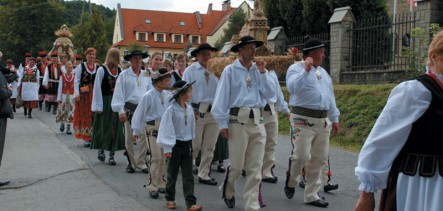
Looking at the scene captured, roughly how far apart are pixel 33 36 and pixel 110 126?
57593 millimetres

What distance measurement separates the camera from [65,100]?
15.9 meters

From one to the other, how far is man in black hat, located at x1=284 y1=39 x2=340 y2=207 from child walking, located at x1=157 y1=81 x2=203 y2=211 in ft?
4.61

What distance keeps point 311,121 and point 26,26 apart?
204 ft

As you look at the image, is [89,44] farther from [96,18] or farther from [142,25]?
[142,25]

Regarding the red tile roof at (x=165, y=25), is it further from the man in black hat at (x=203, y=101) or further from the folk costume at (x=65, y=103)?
the man in black hat at (x=203, y=101)

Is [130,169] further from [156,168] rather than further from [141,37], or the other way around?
[141,37]

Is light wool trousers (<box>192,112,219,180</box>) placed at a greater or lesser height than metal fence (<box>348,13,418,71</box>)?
lesser

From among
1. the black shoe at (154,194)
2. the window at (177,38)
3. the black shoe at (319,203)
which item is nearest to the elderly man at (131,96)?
the black shoe at (154,194)

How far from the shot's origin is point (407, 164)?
353cm

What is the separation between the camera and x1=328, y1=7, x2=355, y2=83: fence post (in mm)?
19234

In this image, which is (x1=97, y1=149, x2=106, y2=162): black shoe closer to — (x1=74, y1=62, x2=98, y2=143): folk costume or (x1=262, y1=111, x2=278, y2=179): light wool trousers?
(x1=74, y1=62, x2=98, y2=143): folk costume

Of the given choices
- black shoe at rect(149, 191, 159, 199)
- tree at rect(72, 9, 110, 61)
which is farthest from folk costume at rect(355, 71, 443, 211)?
tree at rect(72, 9, 110, 61)

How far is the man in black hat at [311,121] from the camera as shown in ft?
24.7

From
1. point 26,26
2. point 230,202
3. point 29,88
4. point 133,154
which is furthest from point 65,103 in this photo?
point 26,26
